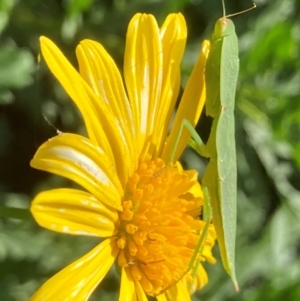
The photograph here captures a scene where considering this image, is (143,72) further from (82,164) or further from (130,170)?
(82,164)

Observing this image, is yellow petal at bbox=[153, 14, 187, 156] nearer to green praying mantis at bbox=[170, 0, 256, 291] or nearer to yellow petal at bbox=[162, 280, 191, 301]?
green praying mantis at bbox=[170, 0, 256, 291]

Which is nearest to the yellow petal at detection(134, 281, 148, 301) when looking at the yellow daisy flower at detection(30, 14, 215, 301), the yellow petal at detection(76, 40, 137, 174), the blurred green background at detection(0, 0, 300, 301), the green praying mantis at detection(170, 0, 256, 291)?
the yellow daisy flower at detection(30, 14, 215, 301)

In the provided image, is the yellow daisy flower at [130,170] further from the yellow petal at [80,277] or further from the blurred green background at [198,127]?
the blurred green background at [198,127]

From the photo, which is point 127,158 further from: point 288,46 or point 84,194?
point 288,46

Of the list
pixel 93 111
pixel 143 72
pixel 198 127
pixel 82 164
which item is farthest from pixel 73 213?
pixel 198 127

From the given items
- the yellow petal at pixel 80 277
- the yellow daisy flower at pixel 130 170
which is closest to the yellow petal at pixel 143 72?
the yellow daisy flower at pixel 130 170

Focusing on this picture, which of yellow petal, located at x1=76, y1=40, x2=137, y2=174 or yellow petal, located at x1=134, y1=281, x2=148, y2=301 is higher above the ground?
yellow petal, located at x1=76, y1=40, x2=137, y2=174
